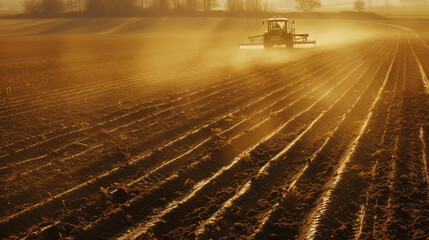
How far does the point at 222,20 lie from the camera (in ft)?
252

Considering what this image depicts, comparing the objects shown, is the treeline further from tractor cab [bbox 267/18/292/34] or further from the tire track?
the tire track

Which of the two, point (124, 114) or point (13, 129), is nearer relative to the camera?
point (13, 129)

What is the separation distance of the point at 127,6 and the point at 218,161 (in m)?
92.7

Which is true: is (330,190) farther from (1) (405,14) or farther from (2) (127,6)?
(1) (405,14)

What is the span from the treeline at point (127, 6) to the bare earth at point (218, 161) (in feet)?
269

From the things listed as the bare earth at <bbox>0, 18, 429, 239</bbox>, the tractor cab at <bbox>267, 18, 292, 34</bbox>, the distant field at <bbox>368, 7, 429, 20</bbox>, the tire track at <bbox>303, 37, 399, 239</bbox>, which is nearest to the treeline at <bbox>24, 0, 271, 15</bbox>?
the distant field at <bbox>368, 7, 429, 20</bbox>

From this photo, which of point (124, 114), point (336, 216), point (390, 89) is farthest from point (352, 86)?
point (336, 216)

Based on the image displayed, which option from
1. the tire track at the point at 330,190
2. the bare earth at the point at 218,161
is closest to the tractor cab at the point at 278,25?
the bare earth at the point at 218,161

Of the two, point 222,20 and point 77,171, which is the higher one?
point 222,20

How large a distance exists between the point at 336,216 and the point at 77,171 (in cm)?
364

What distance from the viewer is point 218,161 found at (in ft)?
19.6

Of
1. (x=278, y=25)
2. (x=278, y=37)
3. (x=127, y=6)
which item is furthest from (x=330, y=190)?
(x=127, y=6)

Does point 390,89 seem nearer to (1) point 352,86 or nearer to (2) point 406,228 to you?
(1) point 352,86

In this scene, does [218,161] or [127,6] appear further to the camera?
[127,6]
